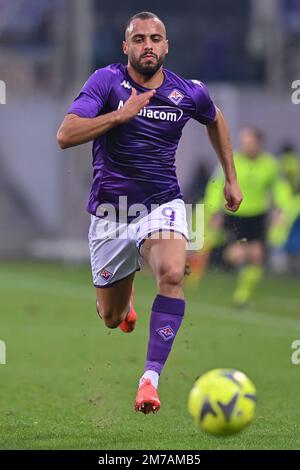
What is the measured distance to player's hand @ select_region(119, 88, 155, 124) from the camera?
7477mm

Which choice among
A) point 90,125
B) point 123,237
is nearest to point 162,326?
point 123,237

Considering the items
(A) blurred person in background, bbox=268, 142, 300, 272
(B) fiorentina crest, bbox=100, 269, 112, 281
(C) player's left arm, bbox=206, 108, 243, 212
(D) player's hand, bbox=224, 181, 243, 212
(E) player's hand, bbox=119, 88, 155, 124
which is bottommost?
(A) blurred person in background, bbox=268, 142, 300, 272

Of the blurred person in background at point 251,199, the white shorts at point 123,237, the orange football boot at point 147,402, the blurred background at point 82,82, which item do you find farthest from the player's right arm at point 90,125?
the blurred background at point 82,82

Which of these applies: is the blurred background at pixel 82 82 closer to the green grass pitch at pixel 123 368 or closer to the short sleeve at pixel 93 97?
the green grass pitch at pixel 123 368

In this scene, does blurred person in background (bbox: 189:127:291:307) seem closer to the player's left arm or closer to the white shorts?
the player's left arm

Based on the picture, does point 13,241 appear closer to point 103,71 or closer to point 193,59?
point 193,59

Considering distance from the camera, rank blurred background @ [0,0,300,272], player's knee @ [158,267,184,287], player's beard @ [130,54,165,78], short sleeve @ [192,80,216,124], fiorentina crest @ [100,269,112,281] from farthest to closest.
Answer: blurred background @ [0,0,300,272], fiorentina crest @ [100,269,112,281], short sleeve @ [192,80,216,124], player's beard @ [130,54,165,78], player's knee @ [158,267,184,287]

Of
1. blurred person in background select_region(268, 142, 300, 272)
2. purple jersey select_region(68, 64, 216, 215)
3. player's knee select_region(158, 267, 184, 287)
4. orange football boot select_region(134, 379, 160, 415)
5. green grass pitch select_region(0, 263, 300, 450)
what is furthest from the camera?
blurred person in background select_region(268, 142, 300, 272)

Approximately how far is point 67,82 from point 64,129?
22556 mm

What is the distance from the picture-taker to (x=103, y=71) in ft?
26.2

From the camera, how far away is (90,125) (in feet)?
24.5

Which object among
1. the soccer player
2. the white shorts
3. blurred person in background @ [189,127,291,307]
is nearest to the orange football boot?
the soccer player
